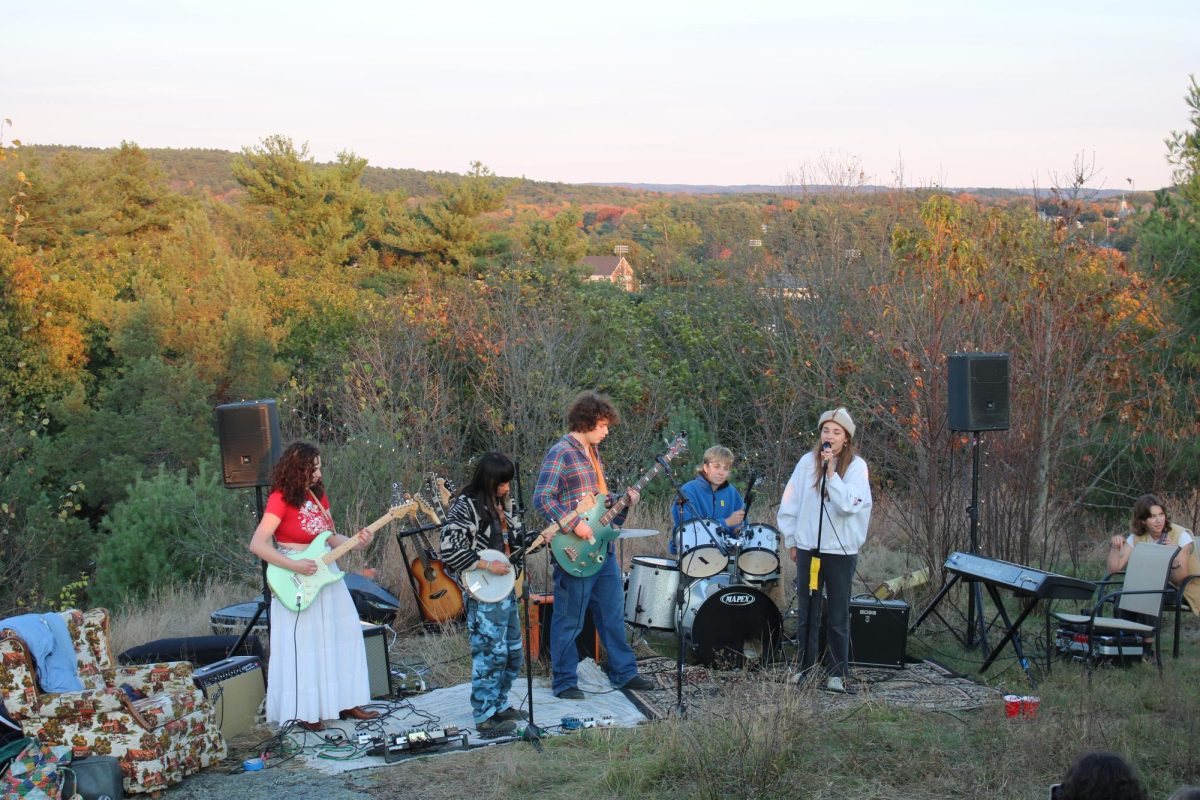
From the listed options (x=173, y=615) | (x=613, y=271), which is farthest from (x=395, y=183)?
(x=173, y=615)

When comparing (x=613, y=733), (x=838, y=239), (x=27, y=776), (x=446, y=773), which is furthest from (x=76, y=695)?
(x=838, y=239)

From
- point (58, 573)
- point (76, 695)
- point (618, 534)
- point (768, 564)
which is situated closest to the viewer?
point (76, 695)

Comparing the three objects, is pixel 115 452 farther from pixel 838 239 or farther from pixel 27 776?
pixel 27 776

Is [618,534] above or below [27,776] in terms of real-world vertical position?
above

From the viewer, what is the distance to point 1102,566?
11602 millimetres

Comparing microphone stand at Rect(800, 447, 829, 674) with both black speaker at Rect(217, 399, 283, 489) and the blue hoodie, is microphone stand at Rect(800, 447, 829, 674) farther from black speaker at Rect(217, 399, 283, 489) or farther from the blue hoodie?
black speaker at Rect(217, 399, 283, 489)

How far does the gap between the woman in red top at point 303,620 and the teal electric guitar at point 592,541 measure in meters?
1.08

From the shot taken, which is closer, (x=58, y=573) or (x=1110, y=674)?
(x=1110, y=674)

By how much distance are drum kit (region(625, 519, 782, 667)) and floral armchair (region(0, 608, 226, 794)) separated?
2903 mm

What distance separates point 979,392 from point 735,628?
2.26 meters

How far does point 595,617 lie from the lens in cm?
702

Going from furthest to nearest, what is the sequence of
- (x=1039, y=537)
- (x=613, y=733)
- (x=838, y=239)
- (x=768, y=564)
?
(x=838, y=239) → (x=1039, y=537) → (x=768, y=564) → (x=613, y=733)

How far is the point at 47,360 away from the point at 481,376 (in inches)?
384

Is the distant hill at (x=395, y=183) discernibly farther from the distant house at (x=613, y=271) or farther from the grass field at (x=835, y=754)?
the grass field at (x=835, y=754)
